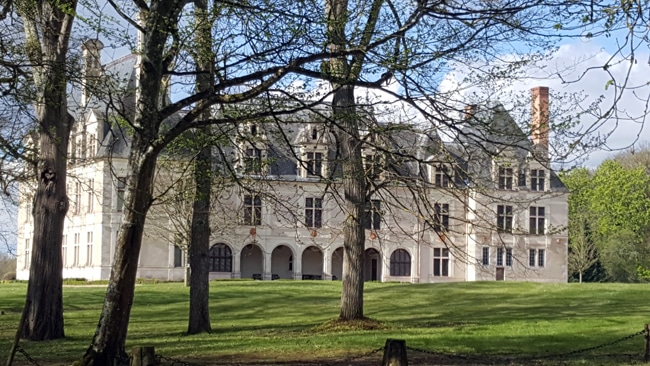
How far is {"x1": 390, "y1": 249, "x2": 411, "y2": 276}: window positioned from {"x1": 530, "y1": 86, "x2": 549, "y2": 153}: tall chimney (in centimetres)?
4336

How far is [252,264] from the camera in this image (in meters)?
58.0

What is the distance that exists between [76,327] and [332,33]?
15242mm

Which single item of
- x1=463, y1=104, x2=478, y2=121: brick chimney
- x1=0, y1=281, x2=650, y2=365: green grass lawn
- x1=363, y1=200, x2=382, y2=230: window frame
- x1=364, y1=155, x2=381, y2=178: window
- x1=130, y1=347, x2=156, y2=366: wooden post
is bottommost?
x1=0, y1=281, x2=650, y2=365: green grass lawn

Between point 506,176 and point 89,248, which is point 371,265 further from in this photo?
point 506,176

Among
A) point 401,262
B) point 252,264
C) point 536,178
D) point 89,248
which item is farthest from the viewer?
point 401,262

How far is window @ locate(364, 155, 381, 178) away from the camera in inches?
773

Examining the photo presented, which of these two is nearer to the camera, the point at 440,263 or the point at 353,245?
the point at 353,245

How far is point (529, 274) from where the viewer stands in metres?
59.6

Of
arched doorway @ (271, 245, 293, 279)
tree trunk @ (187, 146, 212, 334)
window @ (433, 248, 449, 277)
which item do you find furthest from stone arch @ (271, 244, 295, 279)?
tree trunk @ (187, 146, 212, 334)

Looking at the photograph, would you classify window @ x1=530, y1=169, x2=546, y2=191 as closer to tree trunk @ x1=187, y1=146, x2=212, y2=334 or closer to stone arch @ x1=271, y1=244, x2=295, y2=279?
tree trunk @ x1=187, y1=146, x2=212, y2=334

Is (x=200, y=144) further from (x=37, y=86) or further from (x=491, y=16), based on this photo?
(x=491, y=16)

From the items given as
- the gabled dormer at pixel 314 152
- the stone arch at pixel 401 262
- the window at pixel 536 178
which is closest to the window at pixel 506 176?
the window at pixel 536 178

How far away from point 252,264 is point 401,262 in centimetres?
1000

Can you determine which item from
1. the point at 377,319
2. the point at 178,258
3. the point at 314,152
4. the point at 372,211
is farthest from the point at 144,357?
the point at 178,258
